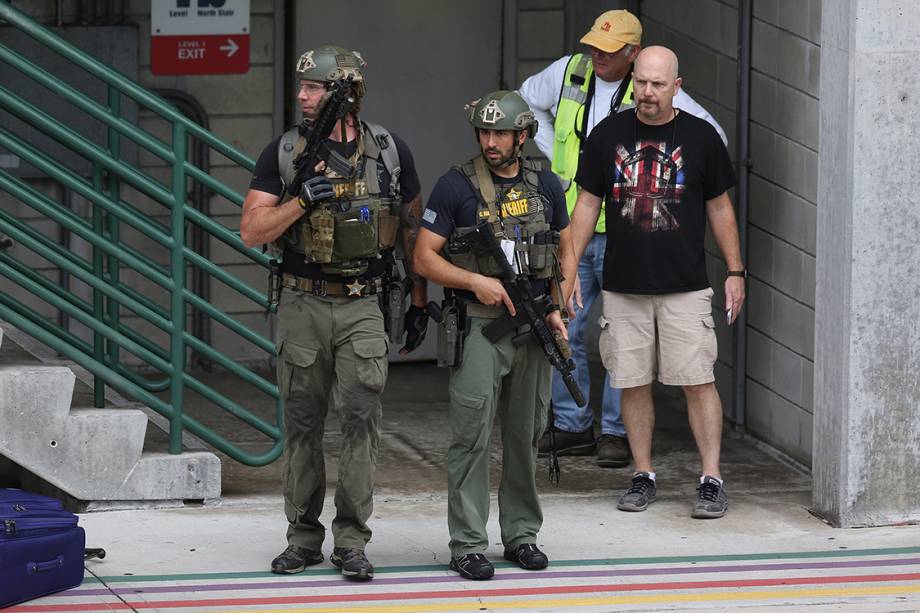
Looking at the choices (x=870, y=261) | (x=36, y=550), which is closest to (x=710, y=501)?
(x=870, y=261)

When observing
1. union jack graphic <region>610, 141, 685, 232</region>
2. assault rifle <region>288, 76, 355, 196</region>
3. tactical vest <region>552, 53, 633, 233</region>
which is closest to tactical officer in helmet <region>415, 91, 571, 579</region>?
assault rifle <region>288, 76, 355, 196</region>

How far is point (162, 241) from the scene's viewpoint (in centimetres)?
688

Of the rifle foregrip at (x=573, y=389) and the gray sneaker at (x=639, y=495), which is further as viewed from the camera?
the gray sneaker at (x=639, y=495)

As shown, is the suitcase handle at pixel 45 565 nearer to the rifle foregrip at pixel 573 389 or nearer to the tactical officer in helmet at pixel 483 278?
the tactical officer in helmet at pixel 483 278

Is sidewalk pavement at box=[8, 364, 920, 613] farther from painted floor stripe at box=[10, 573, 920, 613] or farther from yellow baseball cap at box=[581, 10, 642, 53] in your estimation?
yellow baseball cap at box=[581, 10, 642, 53]

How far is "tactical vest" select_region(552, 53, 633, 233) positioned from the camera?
25.7 ft

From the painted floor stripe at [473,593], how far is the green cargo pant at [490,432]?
23cm

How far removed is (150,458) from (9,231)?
41.4 inches

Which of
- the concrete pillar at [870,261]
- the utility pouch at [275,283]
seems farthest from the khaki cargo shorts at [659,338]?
the utility pouch at [275,283]

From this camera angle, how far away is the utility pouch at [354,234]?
5.86 m

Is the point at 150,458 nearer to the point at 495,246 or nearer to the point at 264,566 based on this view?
the point at 264,566

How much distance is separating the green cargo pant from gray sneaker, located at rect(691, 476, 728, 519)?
3.22 feet

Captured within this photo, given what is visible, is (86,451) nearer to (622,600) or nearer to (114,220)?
(114,220)

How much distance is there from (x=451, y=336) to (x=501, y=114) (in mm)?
786
